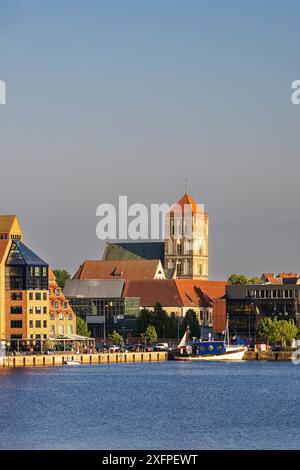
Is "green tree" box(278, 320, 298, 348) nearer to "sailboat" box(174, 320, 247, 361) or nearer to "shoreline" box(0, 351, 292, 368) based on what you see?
"shoreline" box(0, 351, 292, 368)

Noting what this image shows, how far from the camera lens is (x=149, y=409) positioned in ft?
346

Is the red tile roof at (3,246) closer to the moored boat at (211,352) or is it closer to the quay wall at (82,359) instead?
the quay wall at (82,359)

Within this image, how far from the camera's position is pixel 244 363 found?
183625 mm

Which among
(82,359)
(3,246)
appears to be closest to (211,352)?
(82,359)

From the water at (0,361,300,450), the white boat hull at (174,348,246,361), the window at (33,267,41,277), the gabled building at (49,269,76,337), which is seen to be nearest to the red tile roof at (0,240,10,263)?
the window at (33,267,41,277)

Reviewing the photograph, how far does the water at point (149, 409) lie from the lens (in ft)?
277

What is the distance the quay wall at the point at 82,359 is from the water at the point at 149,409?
21.3 feet

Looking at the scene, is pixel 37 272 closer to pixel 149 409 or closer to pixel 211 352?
pixel 211 352

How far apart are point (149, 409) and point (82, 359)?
2934 inches

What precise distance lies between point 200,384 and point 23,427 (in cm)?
4591

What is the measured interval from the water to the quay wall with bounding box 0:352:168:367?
6.49 m

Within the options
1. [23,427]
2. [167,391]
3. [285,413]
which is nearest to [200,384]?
[167,391]

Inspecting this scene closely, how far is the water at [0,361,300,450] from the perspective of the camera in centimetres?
8444
